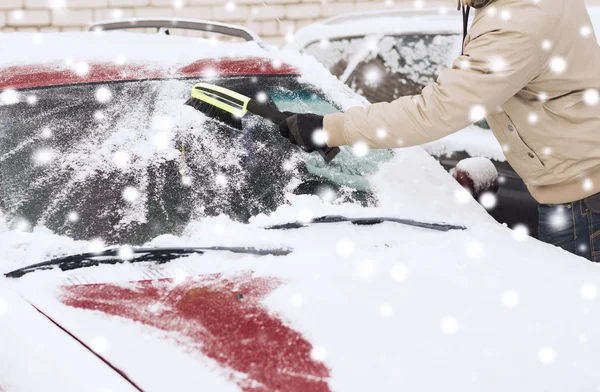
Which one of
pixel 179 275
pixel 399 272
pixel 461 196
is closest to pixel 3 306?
pixel 179 275

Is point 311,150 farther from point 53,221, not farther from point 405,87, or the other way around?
point 405,87

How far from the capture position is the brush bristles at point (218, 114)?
1883mm

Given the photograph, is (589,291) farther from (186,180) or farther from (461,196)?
(186,180)

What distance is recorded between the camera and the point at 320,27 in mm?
4434

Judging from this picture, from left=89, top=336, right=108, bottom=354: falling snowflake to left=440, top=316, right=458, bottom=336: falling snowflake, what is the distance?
0.64 m

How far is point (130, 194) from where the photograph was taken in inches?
63.8

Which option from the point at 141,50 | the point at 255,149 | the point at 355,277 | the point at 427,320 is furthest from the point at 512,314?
the point at 141,50

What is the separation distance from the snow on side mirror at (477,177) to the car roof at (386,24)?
1.98m

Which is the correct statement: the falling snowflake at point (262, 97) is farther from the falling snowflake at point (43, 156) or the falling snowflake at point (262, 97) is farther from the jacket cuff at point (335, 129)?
the falling snowflake at point (43, 156)

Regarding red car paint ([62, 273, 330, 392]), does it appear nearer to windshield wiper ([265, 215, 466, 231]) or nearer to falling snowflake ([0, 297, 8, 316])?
falling snowflake ([0, 297, 8, 316])

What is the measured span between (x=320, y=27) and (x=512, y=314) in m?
3.42

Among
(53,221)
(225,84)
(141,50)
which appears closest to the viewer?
(53,221)

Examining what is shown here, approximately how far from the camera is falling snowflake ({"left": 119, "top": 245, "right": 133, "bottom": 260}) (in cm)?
142

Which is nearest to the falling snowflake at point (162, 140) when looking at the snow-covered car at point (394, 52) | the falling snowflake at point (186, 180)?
the falling snowflake at point (186, 180)
